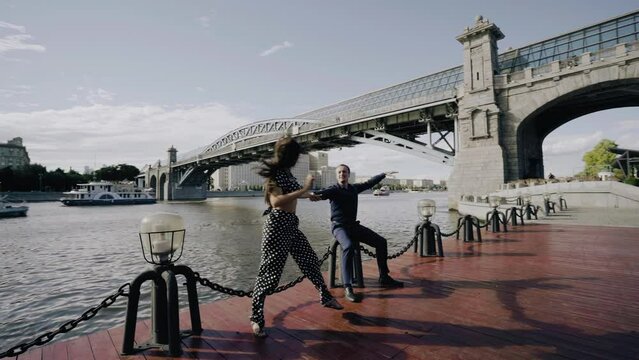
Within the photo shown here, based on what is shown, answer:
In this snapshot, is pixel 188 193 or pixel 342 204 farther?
pixel 188 193

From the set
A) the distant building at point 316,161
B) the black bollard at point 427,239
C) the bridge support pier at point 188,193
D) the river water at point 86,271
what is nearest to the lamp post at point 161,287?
the river water at point 86,271

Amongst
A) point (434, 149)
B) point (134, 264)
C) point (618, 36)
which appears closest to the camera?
point (134, 264)

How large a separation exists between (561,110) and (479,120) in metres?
9.20

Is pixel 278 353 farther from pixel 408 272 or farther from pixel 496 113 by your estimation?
pixel 496 113

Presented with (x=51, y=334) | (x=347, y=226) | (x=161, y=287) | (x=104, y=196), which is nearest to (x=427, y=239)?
(x=347, y=226)

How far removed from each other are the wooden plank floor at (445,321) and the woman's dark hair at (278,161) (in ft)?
4.46

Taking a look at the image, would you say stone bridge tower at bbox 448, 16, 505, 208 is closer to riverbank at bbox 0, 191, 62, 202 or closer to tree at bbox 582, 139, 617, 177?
tree at bbox 582, 139, 617, 177

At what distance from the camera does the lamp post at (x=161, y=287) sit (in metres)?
2.64

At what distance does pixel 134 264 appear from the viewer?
10.0m

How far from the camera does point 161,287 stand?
2768 mm

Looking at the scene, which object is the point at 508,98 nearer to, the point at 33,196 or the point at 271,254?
the point at 271,254

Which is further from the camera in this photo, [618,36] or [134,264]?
[618,36]

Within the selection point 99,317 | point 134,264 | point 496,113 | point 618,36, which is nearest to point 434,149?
point 496,113

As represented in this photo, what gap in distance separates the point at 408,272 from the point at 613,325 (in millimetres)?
2556
